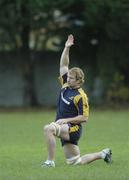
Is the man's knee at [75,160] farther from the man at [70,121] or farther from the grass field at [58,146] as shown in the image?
the grass field at [58,146]

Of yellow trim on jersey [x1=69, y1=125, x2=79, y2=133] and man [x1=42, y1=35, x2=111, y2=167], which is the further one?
yellow trim on jersey [x1=69, y1=125, x2=79, y2=133]

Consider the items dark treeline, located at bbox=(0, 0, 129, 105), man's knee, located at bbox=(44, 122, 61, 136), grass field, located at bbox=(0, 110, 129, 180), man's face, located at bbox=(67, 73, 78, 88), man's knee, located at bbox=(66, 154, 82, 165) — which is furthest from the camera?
dark treeline, located at bbox=(0, 0, 129, 105)

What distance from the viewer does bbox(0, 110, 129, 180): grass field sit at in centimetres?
1185

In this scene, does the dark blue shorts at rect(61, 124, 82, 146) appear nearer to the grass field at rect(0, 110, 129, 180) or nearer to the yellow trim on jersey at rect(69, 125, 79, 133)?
the yellow trim on jersey at rect(69, 125, 79, 133)

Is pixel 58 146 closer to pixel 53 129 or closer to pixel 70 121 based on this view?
pixel 70 121

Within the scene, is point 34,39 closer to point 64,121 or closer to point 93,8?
point 93,8

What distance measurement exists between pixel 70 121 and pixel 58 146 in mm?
4431

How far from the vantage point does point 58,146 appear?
1719cm

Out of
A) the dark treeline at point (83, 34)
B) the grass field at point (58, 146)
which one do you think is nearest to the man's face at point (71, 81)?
the grass field at point (58, 146)

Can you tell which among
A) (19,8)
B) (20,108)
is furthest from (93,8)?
(20,108)

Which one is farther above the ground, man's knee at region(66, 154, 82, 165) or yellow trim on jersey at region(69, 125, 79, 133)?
yellow trim on jersey at region(69, 125, 79, 133)

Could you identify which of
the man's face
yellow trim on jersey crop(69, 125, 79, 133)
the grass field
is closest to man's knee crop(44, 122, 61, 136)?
yellow trim on jersey crop(69, 125, 79, 133)

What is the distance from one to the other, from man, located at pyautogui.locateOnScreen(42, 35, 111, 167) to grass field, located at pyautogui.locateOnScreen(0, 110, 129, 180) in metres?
0.18

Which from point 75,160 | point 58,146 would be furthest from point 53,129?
point 58,146
